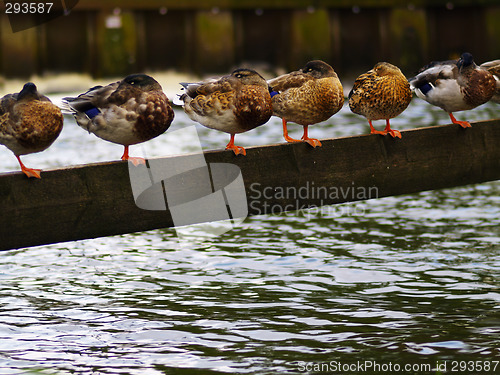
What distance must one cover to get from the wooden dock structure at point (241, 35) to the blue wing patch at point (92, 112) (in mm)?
16425

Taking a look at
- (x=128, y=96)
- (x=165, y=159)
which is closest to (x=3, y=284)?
(x=128, y=96)

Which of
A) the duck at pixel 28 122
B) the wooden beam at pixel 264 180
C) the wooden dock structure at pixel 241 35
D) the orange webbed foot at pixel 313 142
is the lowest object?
the wooden beam at pixel 264 180

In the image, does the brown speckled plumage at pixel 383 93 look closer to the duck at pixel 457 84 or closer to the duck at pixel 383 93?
the duck at pixel 383 93

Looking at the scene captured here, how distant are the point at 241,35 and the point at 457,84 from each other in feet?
56.1

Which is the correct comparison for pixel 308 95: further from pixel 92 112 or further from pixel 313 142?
pixel 92 112

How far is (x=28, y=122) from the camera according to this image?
553cm

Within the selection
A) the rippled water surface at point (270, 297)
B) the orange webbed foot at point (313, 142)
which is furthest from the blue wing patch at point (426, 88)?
the orange webbed foot at point (313, 142)

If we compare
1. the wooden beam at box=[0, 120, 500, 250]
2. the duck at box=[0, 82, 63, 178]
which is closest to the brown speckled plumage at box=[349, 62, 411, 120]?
the wooden beam at box=[0, 120, 500, 250]

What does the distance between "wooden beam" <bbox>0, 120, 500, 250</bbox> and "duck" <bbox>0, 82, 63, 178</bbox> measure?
72 cm

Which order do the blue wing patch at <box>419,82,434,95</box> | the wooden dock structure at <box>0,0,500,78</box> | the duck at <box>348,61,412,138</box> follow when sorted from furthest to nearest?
the wooden dock structure at <box>0,0,500,78</box> < the blue wing patch at <box>419,82,434,95</box> < the duck at <box>348,61,412,138</box>

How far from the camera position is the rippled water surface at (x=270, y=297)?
564 cm

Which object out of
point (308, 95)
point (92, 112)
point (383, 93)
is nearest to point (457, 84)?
point (383, 93)

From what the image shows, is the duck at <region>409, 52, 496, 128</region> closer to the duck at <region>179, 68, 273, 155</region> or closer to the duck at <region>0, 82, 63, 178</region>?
the duck at <region>179, 68, 273, 155</region>

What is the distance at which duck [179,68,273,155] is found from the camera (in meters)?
6.16
